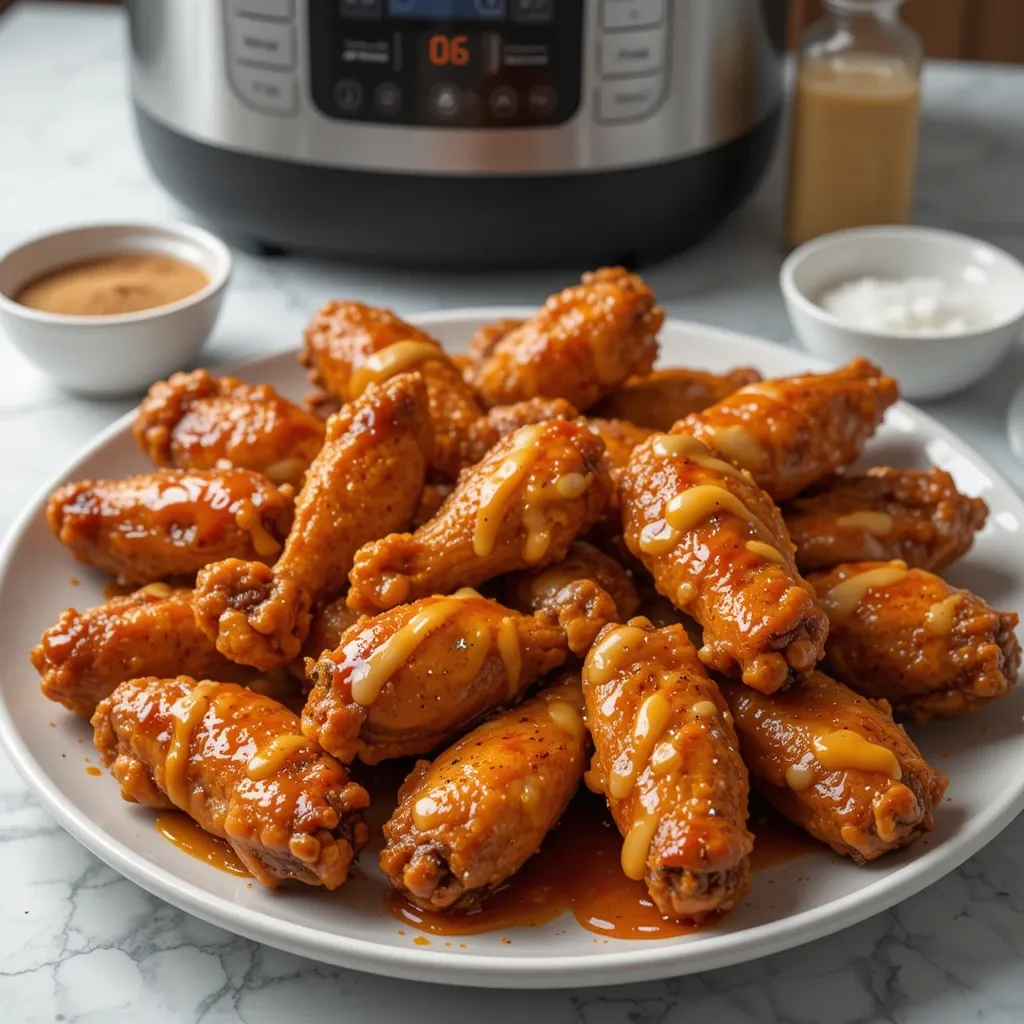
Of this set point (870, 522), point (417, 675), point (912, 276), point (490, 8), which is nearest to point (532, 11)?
point (490, 8)

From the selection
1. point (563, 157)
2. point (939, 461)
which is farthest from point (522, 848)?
point (563, 157)

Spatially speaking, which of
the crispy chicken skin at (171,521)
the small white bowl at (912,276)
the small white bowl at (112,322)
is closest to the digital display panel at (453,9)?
the small white bowl at (112,322)

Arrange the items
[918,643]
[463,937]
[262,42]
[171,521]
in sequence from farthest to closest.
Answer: [262,42] → [171,521] → [918,643] → [463,937]

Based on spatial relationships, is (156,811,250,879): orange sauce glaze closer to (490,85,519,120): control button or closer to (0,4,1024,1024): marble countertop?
(0,4,1024,1024): marble countertop

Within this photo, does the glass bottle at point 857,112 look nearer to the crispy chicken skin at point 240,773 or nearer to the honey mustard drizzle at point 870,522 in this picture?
the honey mustard drizzle at point 870,522

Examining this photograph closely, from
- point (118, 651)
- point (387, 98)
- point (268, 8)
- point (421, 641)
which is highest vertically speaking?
point (268, 8)

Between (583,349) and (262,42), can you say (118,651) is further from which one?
(262,42)
